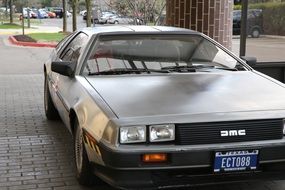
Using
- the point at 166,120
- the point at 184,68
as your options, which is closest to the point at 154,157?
the point at 166,120

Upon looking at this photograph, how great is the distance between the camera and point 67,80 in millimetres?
5461

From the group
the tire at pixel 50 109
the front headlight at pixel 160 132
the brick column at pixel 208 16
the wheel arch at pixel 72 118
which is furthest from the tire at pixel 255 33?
the front headlight at pixel 160 132

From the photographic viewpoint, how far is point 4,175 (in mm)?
5031

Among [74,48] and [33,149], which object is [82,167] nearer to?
[33,149]

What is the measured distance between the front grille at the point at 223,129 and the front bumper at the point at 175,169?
81 millimetres

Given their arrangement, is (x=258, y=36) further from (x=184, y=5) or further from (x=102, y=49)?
(x=102, y=49)

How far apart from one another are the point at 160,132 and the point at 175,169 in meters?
0.30

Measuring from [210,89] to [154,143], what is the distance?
1013 mm

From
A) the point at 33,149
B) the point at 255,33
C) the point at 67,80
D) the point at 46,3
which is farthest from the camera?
the point at 46,3

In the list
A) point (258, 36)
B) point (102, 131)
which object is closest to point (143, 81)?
point (102, 131)

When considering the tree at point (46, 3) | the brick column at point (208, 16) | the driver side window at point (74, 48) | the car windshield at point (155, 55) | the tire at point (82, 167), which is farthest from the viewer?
the tree at point (46, 3)

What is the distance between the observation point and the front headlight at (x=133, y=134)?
3.81 metres

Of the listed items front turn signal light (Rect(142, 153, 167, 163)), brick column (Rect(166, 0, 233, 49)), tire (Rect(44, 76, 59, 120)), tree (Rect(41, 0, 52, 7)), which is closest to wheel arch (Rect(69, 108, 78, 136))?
front turn signal light (Rect(142, 153, 167, 163))

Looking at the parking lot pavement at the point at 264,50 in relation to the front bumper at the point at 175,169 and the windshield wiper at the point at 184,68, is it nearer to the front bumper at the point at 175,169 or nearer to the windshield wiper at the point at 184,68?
the windshield wiper at the point at 184,68
